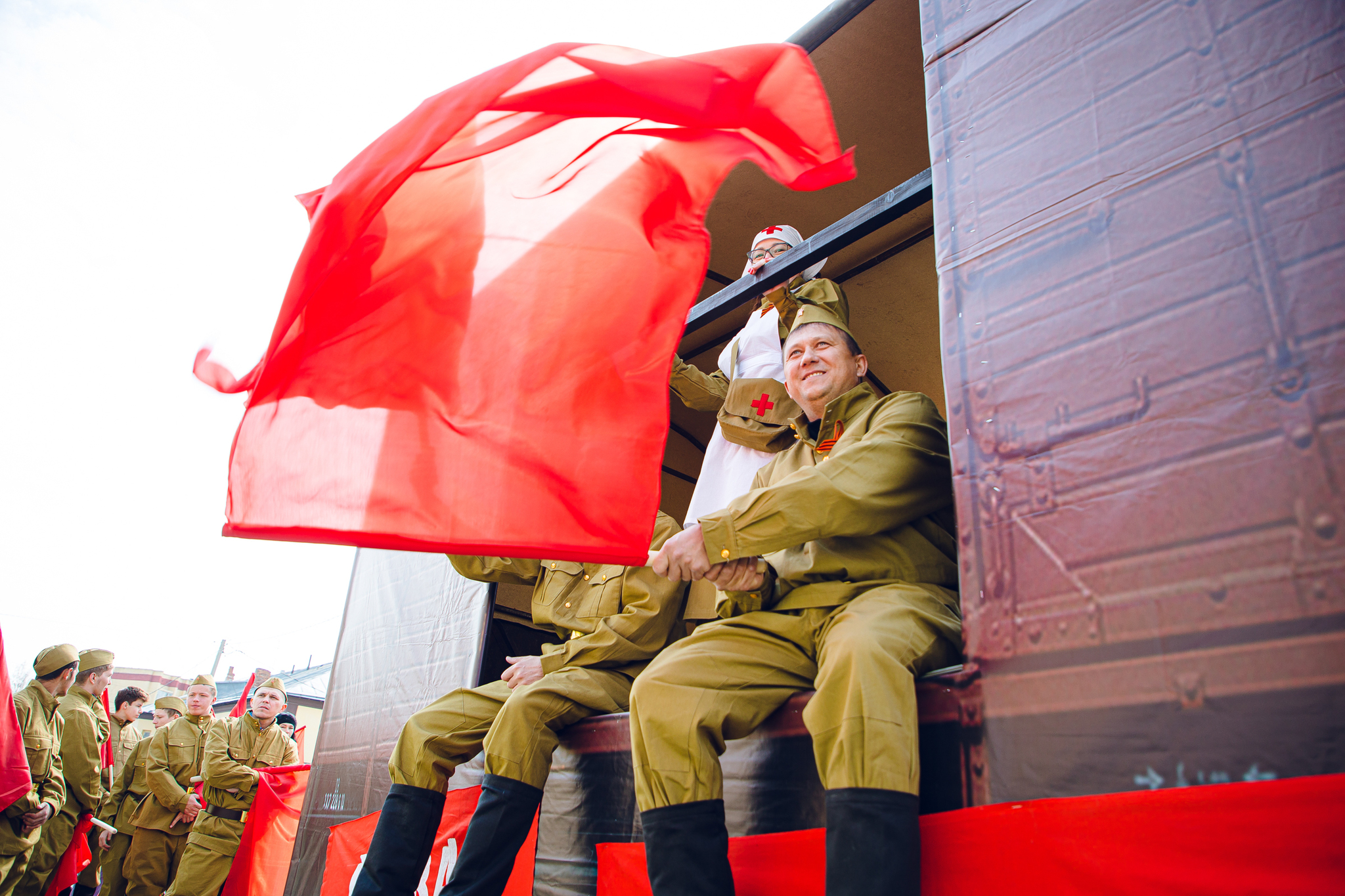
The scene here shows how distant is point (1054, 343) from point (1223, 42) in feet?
2.06

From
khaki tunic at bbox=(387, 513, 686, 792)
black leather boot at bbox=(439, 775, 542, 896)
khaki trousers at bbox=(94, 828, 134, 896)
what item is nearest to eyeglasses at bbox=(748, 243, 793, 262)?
khaki tunic at bbox=(387, 513, 686, 792)

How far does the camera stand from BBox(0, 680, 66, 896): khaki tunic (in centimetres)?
442

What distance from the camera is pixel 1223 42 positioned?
150 centimetres

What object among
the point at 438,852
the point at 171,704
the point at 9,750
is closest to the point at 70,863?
the point at 9,750

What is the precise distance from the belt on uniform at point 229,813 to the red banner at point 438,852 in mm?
3018

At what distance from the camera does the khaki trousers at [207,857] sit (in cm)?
575

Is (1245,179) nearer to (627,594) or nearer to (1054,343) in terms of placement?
(1054,343)

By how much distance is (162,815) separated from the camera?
638cm

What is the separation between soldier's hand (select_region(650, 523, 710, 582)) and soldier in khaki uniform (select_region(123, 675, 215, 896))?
246 inches

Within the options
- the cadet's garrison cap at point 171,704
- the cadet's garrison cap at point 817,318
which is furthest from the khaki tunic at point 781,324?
the cadet's garrison cap at point 171,704

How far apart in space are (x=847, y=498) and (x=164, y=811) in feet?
22.9

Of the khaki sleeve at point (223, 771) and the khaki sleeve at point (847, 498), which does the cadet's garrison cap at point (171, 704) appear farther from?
the khaki sleeve at point (847, 498)

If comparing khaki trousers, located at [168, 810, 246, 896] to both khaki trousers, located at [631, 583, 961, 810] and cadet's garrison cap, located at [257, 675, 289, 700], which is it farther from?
khaki trousers, located at [631, 583, 961, 810]

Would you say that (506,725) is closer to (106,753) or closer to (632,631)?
(632,631)
